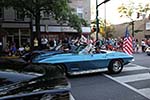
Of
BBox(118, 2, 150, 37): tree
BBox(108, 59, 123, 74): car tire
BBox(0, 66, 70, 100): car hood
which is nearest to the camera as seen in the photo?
BBox(0, 66, 70, 100): car hood

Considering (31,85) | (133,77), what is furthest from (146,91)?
(31,85)

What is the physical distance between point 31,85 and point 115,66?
28.8 feet

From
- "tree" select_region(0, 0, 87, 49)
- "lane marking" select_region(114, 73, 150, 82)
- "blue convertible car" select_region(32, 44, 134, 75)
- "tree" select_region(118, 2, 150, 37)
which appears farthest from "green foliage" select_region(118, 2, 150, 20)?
"lane marking" select_region(114, 73, 150, 82)

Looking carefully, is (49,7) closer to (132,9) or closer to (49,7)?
(49,7)

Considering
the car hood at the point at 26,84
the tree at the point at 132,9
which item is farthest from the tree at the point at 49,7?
the car hood at the point at 26,84

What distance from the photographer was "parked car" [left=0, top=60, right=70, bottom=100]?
9.79ft

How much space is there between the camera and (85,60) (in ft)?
35.9

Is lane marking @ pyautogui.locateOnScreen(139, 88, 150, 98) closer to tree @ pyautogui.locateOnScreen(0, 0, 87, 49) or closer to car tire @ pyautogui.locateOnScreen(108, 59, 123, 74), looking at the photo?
car tire @ pyautogui.locateOnScreen(108, 59, 123, 74)

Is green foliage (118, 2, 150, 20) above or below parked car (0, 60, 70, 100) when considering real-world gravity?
above

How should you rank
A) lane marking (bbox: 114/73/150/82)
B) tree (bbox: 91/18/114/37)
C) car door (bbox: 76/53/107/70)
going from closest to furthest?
lane marking (bbox: 114/73/150/82), car door (bbox: 76/53/107/70), tree (bbox: 91/18/114/37)

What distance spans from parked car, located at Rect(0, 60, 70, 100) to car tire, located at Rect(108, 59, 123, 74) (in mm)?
8110

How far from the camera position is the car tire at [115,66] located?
11.7m

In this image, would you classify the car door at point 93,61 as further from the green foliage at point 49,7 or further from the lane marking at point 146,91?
the green foliage at point 49,7

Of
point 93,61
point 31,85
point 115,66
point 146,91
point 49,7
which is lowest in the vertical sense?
point 146,91
